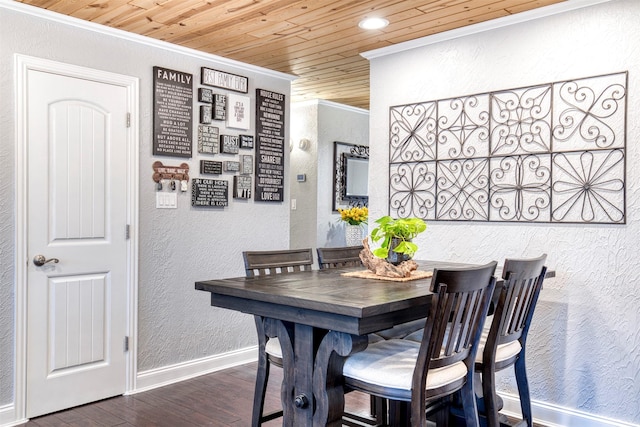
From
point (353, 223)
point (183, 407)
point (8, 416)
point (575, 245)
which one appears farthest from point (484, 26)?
point (8, 416)

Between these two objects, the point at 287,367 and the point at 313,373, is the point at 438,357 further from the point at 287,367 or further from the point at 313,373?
the point at 287,367

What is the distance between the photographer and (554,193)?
3023 mm

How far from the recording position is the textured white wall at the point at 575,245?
109 inches

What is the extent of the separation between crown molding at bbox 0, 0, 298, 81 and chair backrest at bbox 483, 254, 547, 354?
2.72 m

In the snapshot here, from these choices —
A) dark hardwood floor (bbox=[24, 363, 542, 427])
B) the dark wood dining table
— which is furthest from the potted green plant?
dark hardwood floor (bbox=[24, 363, 542, 427])

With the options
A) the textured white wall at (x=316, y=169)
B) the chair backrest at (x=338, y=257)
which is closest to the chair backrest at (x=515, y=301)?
the chair backrest at (x=338, y=257)

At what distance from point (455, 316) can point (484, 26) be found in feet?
6.98

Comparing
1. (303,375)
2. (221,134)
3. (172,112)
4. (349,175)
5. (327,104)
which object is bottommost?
(303,375)

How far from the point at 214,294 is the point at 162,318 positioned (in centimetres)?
159

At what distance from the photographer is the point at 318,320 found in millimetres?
1919

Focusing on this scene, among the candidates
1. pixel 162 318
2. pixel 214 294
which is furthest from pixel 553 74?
pixel 162 318

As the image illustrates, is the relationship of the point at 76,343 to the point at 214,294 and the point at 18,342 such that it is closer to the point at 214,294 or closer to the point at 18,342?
the point at 18,342

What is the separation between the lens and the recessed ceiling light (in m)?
3.21

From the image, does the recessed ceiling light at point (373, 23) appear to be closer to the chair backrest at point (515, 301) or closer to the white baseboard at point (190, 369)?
the chair backrest at point (515, 301)
